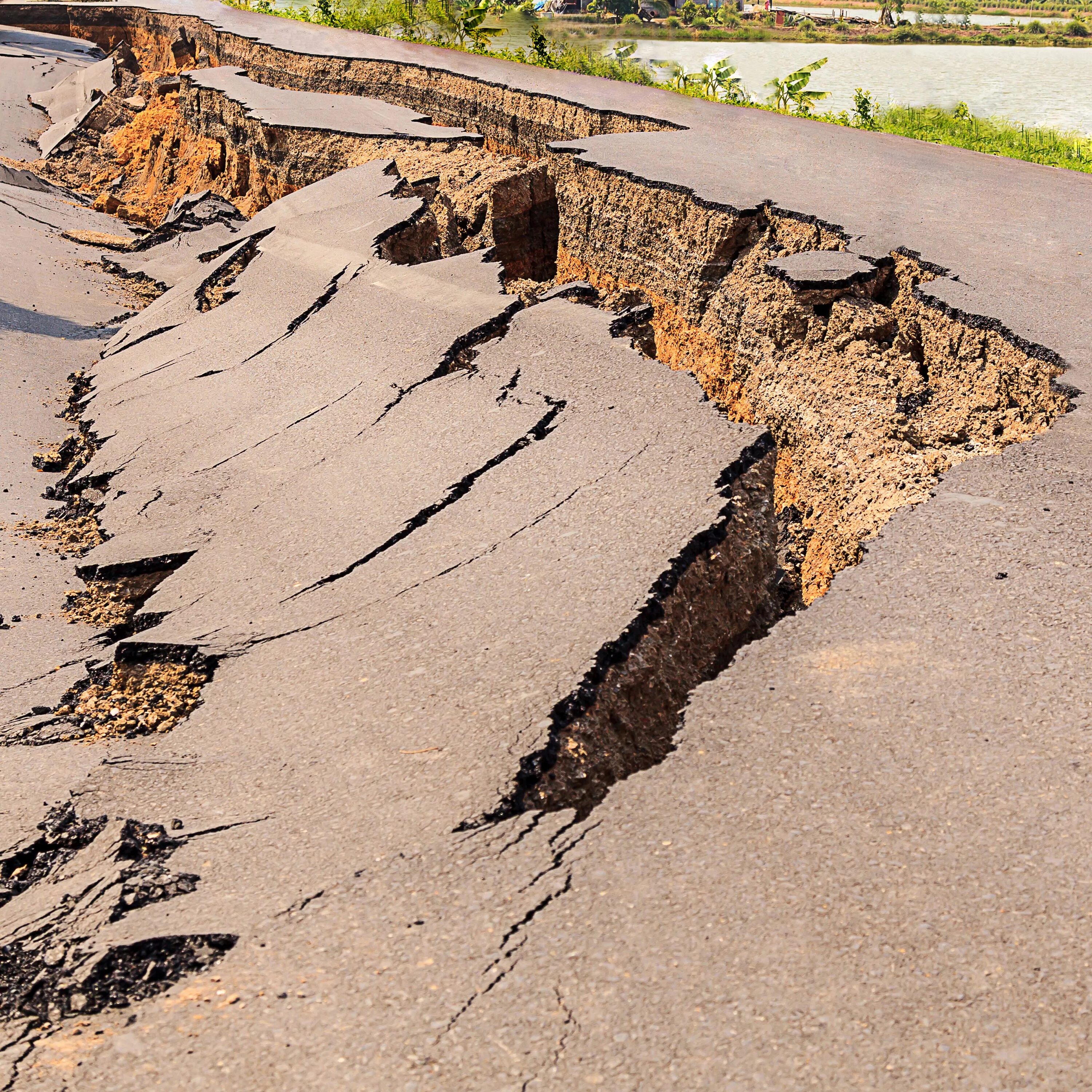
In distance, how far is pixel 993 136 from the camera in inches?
495

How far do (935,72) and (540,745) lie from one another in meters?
27.9

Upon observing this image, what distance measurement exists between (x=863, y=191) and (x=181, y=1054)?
7062mm

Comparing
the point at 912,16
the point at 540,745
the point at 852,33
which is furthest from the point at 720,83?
the point at 912,16

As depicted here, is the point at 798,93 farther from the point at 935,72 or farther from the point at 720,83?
the point at 935,72

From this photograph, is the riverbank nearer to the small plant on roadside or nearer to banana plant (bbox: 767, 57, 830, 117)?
banana plant (bbox: 767, 57, 830, 117)

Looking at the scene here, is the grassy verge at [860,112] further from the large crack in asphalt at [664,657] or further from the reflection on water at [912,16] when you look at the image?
the reflection on water at [912,16]

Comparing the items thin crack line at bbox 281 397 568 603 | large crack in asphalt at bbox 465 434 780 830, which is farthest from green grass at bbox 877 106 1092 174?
large crack in asphalt at bbox 465 434 780 830

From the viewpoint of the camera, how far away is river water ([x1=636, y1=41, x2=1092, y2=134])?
20438 mm

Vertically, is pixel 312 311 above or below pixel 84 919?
above

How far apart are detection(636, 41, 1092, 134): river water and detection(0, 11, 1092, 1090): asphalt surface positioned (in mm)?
15643

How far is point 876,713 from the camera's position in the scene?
2902mm

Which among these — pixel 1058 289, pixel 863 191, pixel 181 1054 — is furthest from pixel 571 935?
pixel 863 191

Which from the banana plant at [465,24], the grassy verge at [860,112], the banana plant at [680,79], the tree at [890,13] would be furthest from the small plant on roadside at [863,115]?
the tree at [890,13]

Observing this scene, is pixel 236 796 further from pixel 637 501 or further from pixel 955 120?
pixel 955 120
